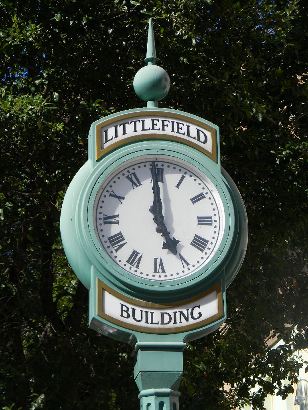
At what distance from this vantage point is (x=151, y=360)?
13.5 ft

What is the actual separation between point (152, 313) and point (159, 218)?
48cm

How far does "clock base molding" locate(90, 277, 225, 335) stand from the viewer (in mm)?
4102

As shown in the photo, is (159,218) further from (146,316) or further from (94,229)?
(146,316)

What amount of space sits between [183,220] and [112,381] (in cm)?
634

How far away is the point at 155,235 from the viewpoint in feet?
14.1

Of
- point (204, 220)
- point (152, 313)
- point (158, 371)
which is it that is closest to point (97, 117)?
point (204, 220)

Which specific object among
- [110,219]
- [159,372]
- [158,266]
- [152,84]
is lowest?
[159,372]

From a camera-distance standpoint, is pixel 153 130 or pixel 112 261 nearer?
pixel 112 261

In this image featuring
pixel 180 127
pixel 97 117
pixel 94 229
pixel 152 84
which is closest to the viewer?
pixel 94 229

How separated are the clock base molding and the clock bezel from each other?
0.21 ft

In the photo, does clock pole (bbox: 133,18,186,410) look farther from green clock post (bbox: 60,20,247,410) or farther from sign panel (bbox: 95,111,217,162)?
sign panel (bbox: 95,111,217,162)

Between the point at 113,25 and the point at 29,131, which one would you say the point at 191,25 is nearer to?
the point at 113,25

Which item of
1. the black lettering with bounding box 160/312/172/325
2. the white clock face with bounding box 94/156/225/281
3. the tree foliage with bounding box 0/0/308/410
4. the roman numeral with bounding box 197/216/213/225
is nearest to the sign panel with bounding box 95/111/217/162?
the white clock face with bounding box 94/156/225/281

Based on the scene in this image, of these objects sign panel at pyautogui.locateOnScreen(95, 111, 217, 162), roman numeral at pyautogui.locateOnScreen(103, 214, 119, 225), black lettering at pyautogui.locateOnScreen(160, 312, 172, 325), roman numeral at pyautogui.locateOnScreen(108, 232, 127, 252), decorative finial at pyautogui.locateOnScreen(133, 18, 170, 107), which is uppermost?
decorative finial at pyautogui.locateOnScreen(133, 18, 170, 107)
